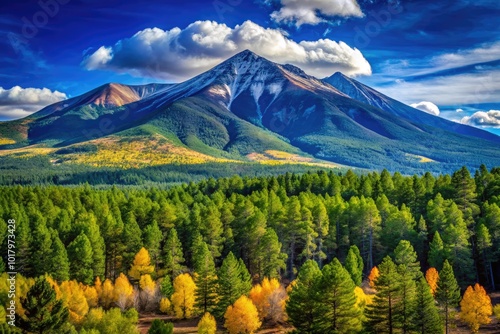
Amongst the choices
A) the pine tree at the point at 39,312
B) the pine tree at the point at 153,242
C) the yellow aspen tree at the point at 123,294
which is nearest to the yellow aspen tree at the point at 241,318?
the yellow aspen tree at the point at 123,294

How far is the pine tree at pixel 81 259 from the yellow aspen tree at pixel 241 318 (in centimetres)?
2593

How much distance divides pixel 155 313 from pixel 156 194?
5113 centimetres

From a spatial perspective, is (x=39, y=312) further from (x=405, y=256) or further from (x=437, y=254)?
(x=437, y=254)

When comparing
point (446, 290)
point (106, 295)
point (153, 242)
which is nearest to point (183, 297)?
point (106, 295)

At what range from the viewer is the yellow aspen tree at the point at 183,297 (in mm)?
65375

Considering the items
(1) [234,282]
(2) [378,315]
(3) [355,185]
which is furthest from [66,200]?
(2) [378,315]

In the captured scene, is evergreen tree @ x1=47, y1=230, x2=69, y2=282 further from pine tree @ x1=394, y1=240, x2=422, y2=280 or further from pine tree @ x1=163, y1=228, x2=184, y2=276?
pine tree @ x1=394, y1=240, x2=422, y2=280

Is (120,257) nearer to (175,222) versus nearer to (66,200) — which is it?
(175,222)

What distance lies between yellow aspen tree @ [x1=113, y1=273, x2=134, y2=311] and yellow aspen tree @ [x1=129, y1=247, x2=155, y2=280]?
4.44 metres

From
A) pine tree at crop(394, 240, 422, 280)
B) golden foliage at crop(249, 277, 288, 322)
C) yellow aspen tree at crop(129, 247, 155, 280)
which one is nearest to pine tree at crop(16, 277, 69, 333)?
golden foliage at crop(249, 277, 288, 322)

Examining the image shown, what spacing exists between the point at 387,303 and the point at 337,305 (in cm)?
534

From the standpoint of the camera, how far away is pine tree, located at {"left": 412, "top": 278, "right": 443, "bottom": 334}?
158ft

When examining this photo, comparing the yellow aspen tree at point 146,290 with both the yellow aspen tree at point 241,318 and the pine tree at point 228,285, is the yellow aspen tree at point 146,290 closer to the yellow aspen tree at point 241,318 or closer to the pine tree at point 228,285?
the pine tree at point 228,285

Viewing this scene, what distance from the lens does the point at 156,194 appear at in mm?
116500
